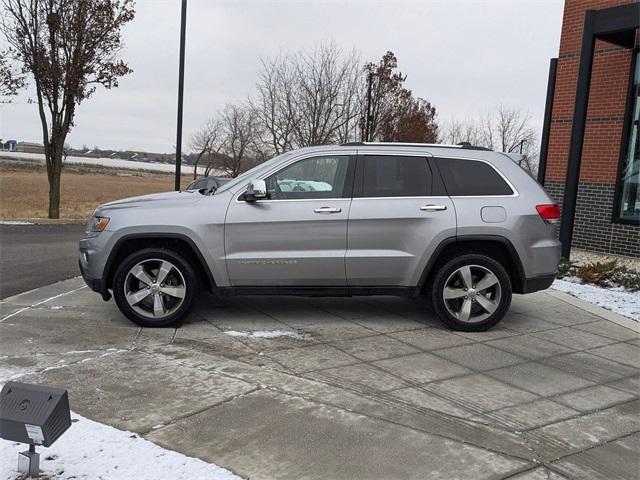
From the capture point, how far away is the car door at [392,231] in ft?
18.4

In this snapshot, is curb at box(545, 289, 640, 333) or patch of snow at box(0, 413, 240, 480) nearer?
patch of snow at box(0, 413, 240, 480)

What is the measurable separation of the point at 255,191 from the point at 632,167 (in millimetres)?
8664

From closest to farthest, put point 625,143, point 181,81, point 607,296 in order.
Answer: point 607,296 → point 625,143 → point 181,81

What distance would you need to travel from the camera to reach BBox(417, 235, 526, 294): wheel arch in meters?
5.64

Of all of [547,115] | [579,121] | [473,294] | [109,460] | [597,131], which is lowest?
[109,460]

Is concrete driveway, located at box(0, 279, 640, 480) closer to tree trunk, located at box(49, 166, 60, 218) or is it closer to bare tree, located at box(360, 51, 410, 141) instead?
tree trunk, located at box(49, 166, 60, 218)

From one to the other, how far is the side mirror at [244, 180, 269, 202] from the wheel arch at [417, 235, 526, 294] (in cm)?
175

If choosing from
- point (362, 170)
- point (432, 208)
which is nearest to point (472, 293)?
point (432, 208)

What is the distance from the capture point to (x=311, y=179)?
19.0 ft

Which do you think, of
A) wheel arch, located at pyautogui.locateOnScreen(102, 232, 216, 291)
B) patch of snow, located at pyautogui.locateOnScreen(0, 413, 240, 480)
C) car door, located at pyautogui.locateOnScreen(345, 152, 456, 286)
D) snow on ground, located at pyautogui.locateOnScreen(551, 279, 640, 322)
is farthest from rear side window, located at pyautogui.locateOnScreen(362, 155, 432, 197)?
patch of snow, located at pyautogui.locateOnScreen(0, 413, 240, 480)

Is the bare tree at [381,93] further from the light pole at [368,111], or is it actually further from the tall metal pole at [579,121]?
the tall metal pole at [579,121]

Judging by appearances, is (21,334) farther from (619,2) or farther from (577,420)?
(619,2)

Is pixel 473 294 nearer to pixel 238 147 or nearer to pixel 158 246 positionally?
pixel 158 246

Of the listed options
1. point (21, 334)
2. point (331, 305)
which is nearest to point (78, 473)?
point (21, 334)
